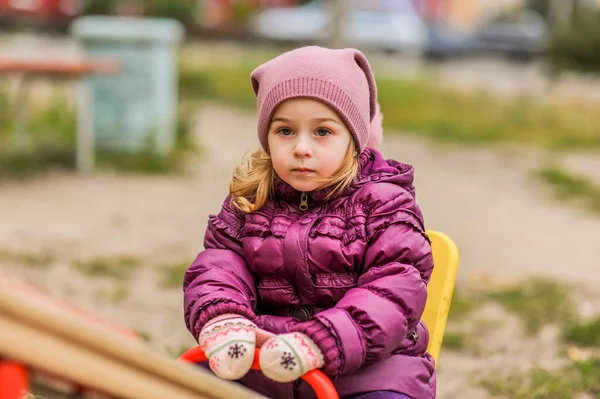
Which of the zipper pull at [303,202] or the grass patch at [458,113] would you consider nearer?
the zipper pull at [303,202]

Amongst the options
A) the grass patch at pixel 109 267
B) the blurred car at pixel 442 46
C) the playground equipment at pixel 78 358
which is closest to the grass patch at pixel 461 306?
the grass patch at pixel 109 267

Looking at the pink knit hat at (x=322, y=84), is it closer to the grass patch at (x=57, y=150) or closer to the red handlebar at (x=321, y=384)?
the red handlebar at (x=321, y=384)

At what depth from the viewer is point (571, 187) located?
7.74 m

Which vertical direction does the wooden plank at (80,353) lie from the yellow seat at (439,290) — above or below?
above

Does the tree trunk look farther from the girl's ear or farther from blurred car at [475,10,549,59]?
blurred car at [475,10,549,59]

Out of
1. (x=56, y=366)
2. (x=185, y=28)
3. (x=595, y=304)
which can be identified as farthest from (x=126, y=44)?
(x=185, y=28)

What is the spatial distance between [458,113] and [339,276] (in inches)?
396

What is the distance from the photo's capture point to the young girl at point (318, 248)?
6.47 feet

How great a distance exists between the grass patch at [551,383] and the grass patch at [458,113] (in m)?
6.60

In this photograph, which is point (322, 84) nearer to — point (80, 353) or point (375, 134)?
point (375, 134)

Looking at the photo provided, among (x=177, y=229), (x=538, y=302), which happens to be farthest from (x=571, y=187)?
(x=177, y=229)

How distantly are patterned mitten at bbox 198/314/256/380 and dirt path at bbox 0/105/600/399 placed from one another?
1683 millimetres

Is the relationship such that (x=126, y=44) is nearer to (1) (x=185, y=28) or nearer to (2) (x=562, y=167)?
(2) (x=562, y=167)

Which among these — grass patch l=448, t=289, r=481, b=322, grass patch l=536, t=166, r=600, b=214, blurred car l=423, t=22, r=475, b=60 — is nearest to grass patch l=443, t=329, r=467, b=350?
grass patch l=448, t=289, r=481, b=322
